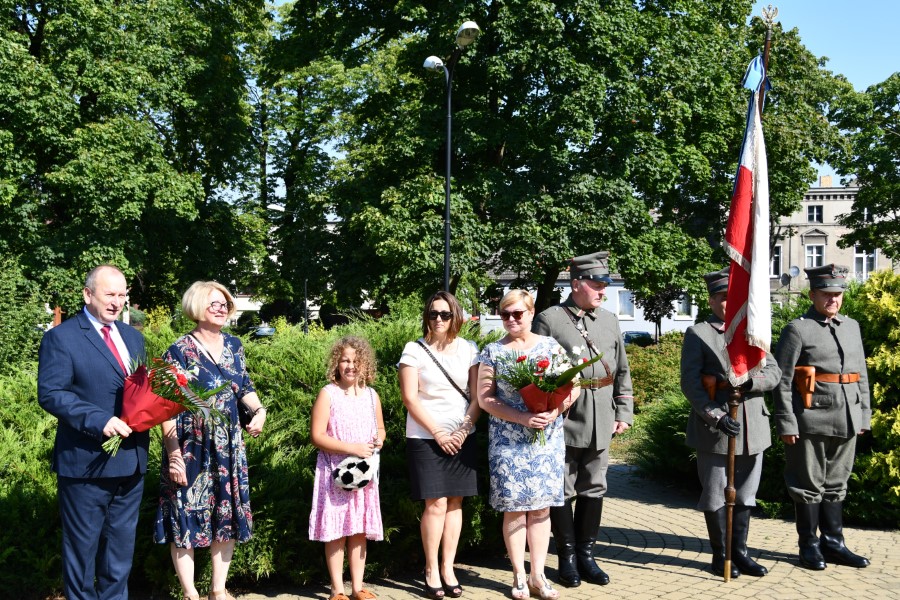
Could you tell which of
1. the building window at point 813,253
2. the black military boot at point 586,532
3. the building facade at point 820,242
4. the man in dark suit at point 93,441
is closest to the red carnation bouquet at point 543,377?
the black military boot at point 586,532

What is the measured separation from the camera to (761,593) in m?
5.41

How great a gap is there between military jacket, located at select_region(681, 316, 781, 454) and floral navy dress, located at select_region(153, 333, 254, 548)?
3114mm

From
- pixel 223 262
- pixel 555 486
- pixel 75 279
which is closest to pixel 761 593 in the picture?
pixel 555 486

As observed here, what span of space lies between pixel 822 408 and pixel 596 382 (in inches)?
75.8

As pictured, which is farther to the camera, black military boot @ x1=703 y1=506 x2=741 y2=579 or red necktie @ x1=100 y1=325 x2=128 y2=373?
black military boot @ x1=703 y1=506 x2=741 y2=579

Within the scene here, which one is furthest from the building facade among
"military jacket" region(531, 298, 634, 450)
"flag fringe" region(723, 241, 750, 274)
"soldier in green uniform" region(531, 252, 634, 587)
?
"soldier in green uniform" region(531, 252, 634, 587)

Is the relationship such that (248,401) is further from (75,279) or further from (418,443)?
(75,279)

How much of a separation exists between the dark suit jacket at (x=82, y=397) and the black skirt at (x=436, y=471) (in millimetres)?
1705

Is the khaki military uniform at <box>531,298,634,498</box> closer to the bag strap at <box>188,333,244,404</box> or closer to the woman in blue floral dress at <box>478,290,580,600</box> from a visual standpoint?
the woman in blue floral dress at <box>478,290,580,600</box>

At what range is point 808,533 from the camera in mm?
6082

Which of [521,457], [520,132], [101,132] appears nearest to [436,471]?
[521,457]

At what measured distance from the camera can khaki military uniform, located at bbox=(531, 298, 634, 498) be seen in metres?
5.68

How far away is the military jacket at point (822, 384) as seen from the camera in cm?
607

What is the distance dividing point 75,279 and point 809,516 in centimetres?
1944
